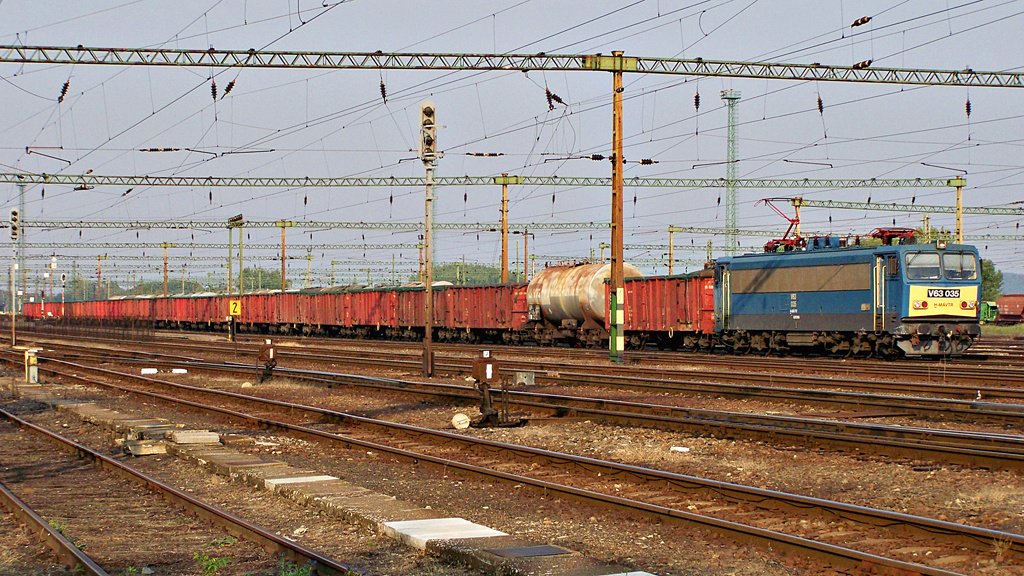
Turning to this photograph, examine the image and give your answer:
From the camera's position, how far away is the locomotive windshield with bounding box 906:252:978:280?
27.9m

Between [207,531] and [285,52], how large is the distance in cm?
1835

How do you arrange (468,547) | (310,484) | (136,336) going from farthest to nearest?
(136,336)
(310,484)
(468,547)

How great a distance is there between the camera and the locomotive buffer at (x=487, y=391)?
53.1 feet

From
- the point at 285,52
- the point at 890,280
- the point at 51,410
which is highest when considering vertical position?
the point at 285,52

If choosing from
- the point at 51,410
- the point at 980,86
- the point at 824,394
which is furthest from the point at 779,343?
the point at 51,410

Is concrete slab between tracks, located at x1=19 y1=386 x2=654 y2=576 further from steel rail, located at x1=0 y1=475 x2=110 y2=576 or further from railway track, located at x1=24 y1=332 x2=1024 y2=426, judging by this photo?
railway track, located at x1=24 y1=332 x2=1024 y2=426

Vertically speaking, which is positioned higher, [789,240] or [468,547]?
[789,240]

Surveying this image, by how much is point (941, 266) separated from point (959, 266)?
900 mm

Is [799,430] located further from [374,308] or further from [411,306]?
[374,308]

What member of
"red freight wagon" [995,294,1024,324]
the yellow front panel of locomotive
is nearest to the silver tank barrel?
the yellow front panel of locomotive

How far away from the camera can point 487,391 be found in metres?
16.6

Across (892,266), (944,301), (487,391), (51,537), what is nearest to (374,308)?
(892,266)

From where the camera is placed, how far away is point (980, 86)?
1177 inches

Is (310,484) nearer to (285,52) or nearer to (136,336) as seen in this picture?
(285,52)
